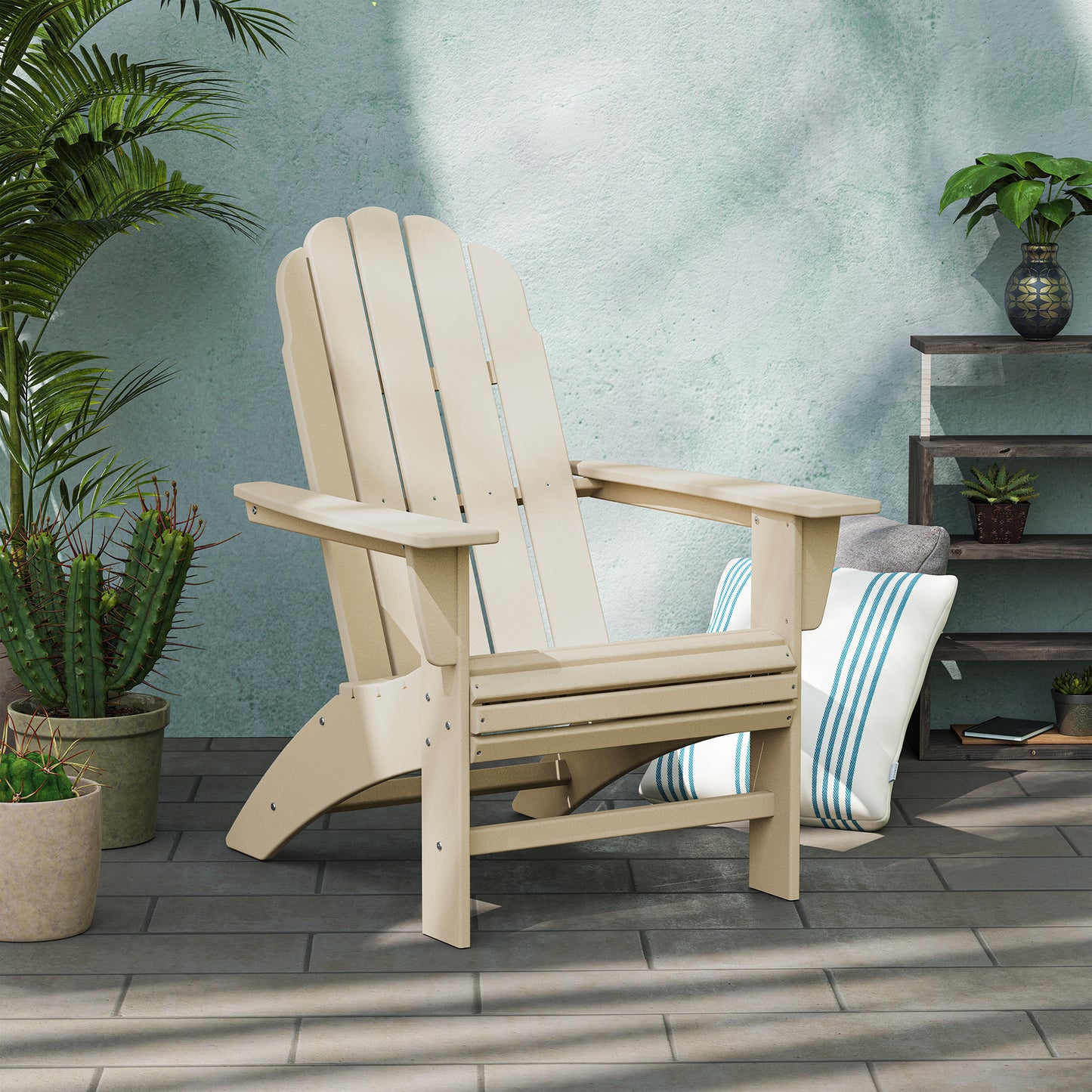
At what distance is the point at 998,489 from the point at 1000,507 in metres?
0.05

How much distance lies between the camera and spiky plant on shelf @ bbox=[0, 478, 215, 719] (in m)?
2.55

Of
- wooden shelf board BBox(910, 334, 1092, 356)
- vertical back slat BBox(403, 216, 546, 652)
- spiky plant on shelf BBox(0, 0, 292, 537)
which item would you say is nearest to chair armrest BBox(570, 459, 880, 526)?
vertical back slat BBox(403, 216, 546, 652)

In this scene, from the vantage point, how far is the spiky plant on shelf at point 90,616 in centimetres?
255

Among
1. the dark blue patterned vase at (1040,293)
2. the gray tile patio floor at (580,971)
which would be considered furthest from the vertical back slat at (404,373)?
the dark blue patterned vase at (1040,293)

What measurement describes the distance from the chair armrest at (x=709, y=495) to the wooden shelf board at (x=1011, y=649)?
776 mm

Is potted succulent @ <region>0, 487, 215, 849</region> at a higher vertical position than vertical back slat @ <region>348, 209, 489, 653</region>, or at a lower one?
lower

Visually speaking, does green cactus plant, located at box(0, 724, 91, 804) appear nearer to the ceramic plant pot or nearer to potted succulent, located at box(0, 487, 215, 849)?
potted succulent, located at box(0, 487, 215, 849)

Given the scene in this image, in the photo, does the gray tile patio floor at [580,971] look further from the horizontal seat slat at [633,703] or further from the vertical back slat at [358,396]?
the vertical back slat at [358,396]

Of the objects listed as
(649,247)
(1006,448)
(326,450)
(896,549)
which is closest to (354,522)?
(326,450)

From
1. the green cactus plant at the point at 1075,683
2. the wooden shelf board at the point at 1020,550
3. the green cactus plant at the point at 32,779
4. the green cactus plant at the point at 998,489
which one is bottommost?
the green cactus plant at the point at 1075,683

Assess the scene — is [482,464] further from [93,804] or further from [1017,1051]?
[1017,1051]

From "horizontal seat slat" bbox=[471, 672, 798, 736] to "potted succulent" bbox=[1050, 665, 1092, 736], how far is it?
4.18 ft

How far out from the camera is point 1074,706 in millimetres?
3271

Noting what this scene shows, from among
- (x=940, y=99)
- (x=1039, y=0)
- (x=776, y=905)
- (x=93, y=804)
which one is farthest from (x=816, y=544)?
(x=1039, y=0)
